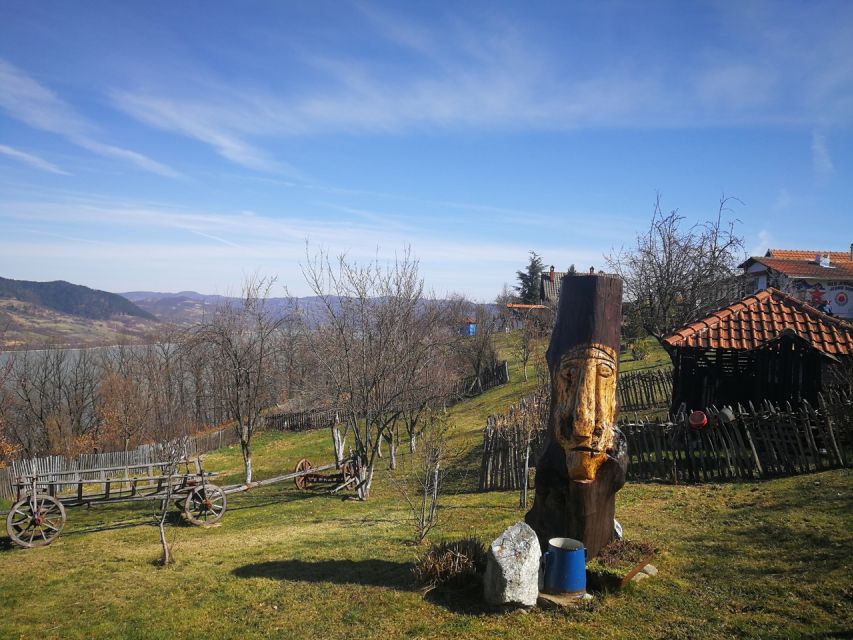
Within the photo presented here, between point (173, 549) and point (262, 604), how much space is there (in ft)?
13.5

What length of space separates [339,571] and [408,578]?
1.14 meters

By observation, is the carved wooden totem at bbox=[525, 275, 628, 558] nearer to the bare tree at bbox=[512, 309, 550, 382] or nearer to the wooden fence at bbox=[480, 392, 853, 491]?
the wooden fence at bbox=[480, 392, 853, 491]

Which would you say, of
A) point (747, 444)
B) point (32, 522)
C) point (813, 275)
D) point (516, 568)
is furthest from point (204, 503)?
point (813, 275)

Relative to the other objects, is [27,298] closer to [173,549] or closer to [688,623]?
[173,549]

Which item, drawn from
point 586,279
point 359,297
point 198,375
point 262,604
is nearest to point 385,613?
point 262,604

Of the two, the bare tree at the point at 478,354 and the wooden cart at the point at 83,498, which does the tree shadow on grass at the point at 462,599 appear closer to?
the wooden cart at the point at 83,498

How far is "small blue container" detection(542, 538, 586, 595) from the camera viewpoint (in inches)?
232

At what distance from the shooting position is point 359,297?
14.4m

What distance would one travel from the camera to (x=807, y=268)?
33062mm

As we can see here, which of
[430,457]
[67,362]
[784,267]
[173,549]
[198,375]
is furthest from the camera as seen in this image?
[67,362]

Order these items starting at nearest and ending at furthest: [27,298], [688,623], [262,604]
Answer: [688,623] < [262,604] < [27,298]

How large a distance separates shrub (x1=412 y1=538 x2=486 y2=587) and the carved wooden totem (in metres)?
0.83

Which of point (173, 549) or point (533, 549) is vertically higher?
point (533, 549)

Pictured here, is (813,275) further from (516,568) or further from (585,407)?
(516,568)
